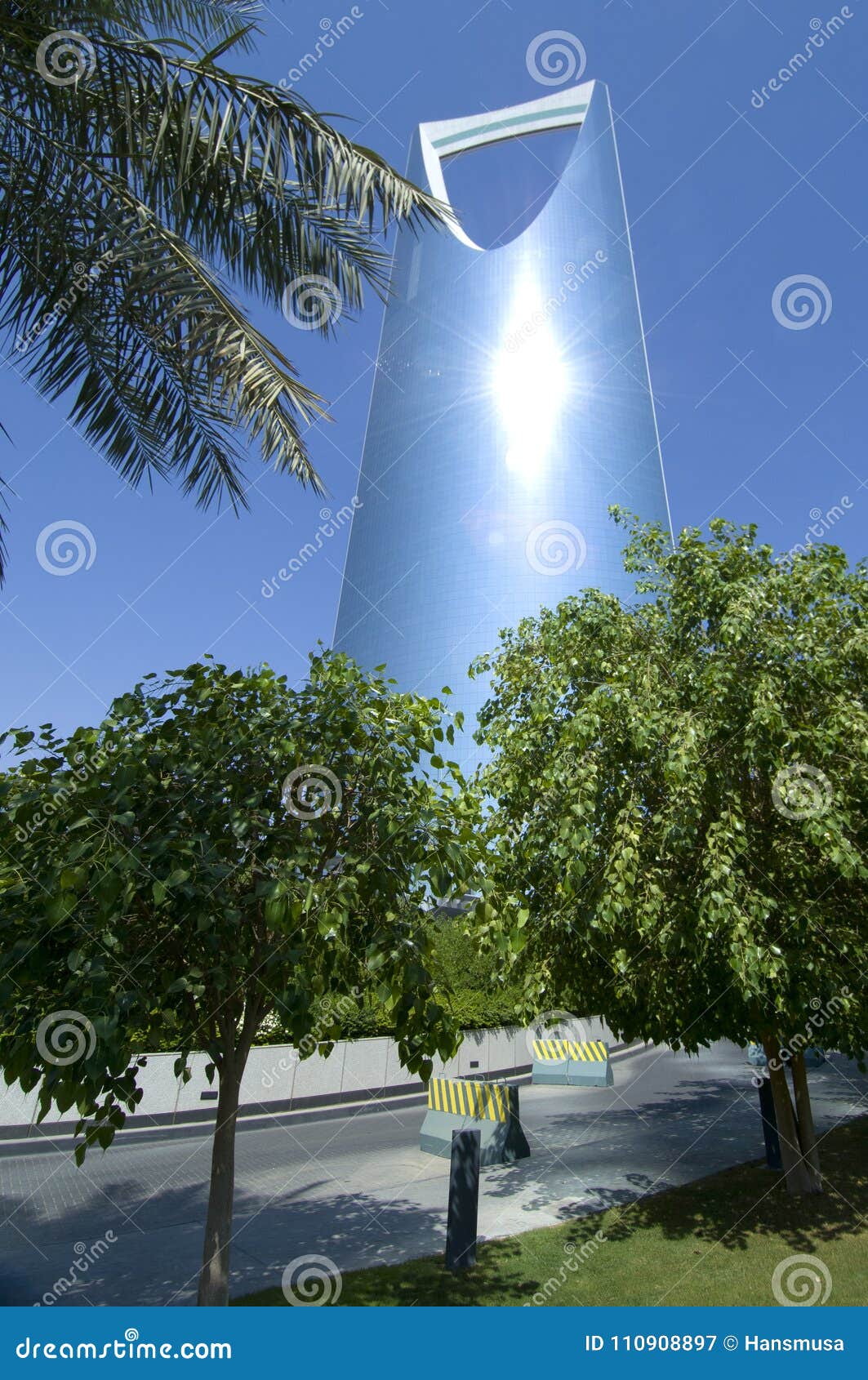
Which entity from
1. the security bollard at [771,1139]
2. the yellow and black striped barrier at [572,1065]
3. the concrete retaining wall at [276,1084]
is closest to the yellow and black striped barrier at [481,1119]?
the concrete retaining wall at [276,1084]

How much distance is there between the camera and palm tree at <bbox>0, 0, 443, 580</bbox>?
5.74 metres

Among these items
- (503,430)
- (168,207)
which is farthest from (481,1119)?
(503,430)

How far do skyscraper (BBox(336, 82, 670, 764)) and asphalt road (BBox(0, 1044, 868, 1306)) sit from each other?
149 feet

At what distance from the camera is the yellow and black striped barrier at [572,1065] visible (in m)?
18.5

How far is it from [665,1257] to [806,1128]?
259 cm

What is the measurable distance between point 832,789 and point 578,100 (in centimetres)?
9213

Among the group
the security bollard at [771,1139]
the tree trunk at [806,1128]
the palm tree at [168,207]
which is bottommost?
the security bollard at [771,1139]

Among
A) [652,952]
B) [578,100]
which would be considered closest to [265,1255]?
[652,952]

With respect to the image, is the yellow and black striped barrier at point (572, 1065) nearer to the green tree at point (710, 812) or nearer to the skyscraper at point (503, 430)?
the green tree at point (710, 812)

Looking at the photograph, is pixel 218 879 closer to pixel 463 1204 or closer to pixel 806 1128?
pixel 463 1204

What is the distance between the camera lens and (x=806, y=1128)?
29.1 feet

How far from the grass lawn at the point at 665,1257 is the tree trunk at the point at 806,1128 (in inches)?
7.9

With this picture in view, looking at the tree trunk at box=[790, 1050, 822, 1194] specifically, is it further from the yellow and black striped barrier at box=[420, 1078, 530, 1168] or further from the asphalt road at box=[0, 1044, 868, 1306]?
the yellow and black striped barrier at box=[420, 1078, 530, 1168]

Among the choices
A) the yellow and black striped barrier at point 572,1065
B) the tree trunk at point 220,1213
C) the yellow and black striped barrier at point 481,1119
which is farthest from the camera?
the yellow and black striped barrier at point 572,1065
